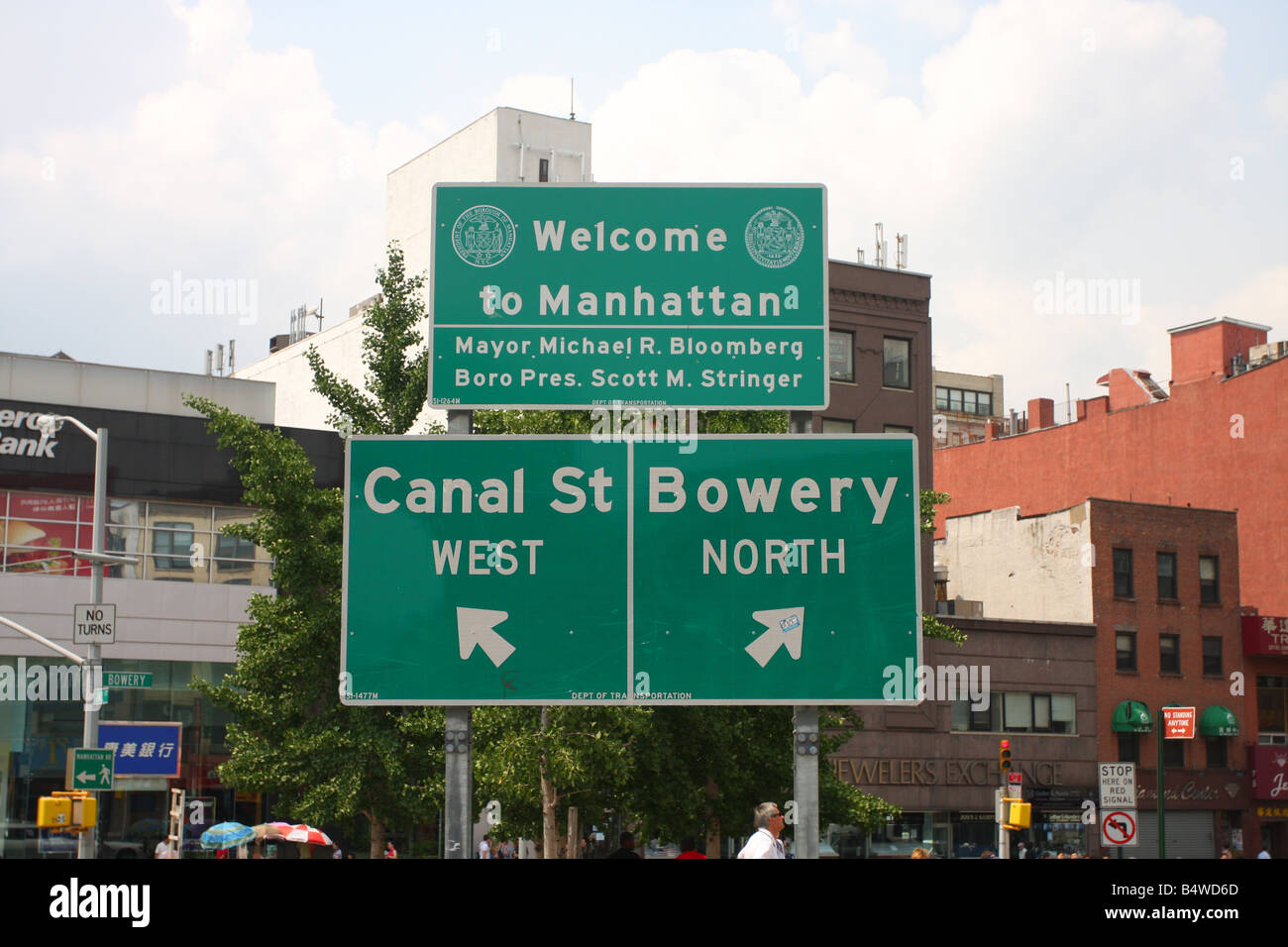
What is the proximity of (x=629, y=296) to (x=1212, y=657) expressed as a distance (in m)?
48.2

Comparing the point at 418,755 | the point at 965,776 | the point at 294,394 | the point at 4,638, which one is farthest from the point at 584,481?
the point at 294,394

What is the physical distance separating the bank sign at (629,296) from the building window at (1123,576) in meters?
44.1

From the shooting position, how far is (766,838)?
31.4ft

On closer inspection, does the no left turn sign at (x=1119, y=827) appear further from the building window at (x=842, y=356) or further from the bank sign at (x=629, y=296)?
the building window at (x=842, y=356)

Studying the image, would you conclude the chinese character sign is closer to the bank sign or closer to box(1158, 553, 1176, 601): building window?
the bank sign

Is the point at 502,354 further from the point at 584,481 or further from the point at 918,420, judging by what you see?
the point at 918,420

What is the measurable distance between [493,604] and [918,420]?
133 ft

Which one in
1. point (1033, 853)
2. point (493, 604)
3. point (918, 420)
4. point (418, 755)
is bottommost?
point (1033, 853)

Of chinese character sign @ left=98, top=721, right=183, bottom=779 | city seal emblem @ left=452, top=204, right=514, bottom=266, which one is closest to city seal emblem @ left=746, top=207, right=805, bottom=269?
city seal emblem @ left=452, top=204, right=514, bottom=266

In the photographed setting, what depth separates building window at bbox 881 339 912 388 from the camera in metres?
49.2

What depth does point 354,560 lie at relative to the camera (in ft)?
33.3

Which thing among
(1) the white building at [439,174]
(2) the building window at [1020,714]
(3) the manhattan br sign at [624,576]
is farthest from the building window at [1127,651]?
(3) the manhattan br sign at [624,576]

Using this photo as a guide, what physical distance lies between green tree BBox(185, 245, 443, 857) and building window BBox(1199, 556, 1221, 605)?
36.0 meters
